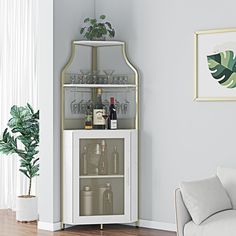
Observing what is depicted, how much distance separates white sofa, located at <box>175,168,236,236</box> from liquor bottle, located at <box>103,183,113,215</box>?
130 centimetres

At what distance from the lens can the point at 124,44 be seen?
6734mm

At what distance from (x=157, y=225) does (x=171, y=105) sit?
1.17m

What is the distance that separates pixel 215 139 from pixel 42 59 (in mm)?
1859

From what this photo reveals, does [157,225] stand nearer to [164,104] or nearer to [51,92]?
[164,104]

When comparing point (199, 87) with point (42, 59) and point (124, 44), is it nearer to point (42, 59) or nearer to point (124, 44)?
point (124, 44)

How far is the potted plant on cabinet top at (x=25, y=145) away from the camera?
688 centimetres

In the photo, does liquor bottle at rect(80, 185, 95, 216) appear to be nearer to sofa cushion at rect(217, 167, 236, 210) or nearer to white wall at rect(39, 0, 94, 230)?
white wall at rect(39, 0, 94, 230)

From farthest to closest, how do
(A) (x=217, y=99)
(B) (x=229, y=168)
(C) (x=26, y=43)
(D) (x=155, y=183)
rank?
(C) (x=26, y=43) < (D) (x=155, y=183) < (A) (x=217, y=99) < (B) (x=229, y=168)

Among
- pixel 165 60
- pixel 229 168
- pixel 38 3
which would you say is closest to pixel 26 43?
pixel 38 3

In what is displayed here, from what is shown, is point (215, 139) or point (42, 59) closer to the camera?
point (215, 139)

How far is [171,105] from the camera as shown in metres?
6.52

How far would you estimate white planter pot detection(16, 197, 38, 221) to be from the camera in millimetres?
6891

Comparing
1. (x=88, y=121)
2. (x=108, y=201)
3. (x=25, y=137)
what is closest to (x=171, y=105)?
(x=88, y=121)

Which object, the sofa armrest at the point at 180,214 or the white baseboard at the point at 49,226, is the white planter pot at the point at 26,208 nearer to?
the white baseboard at the point at 49,226
